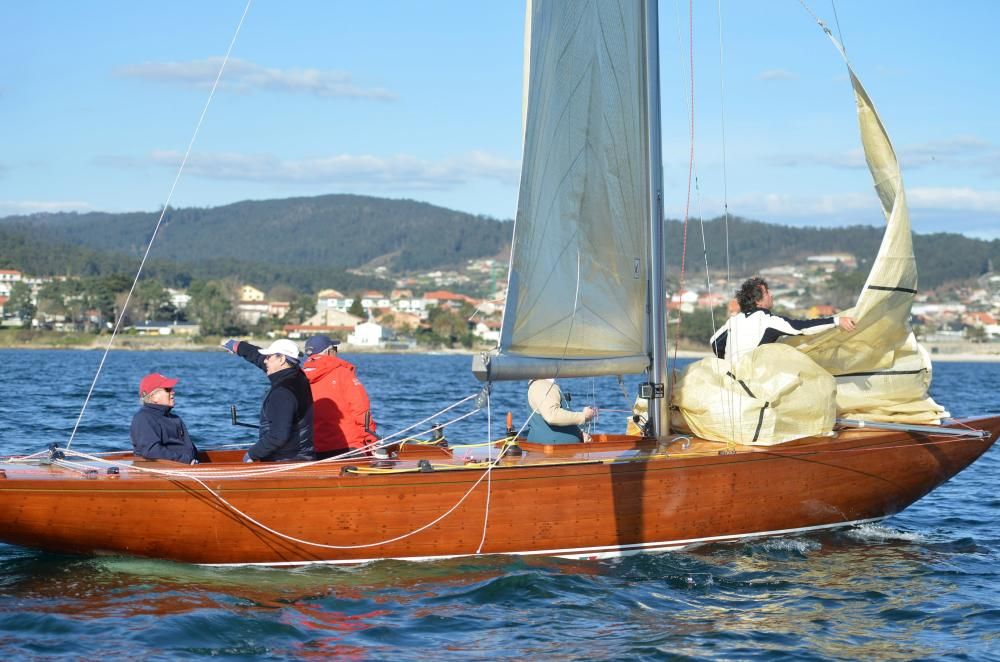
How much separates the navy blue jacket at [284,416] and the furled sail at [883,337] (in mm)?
4405

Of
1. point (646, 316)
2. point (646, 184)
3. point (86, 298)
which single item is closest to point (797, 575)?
point (646, 316)

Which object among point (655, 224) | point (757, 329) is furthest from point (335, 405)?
point (757, 329)

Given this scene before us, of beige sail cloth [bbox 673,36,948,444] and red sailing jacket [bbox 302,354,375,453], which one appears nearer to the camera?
red sailing jacket [bbox 302,354,375,453]

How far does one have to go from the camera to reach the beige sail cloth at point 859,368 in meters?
9.65

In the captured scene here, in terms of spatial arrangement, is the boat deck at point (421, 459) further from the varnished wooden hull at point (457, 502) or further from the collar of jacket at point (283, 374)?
the collar of jacket at point (283, 374)

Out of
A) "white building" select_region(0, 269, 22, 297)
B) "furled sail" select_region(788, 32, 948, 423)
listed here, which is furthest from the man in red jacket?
"white building" select_region(0, 269, 22, 297)

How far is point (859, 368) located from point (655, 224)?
2538 millimetres

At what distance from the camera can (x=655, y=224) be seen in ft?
31.5

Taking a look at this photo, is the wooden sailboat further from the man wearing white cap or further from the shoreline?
the shoreline

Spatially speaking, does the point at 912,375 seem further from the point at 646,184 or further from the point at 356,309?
the point at 356,309

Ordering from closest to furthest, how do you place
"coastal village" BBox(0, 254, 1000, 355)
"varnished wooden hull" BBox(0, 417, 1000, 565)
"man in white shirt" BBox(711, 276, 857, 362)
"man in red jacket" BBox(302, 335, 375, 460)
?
"varnished wooden hull" BBox(0, 417, 1000, 565)
"man in red jacket" BBox(302, 335, 375, 460)
"man in white shirt" BBox(711, 276, 857, 362)
"coastal village" BBox(0, 254, 1000, 355)

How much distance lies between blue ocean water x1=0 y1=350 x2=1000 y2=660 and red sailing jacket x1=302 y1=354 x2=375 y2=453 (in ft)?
4.21

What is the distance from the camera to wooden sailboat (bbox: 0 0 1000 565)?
825 centimetres

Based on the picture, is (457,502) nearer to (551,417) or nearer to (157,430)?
(551,417)
